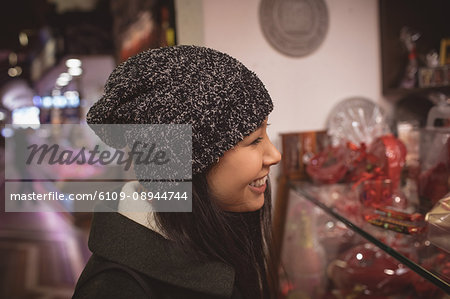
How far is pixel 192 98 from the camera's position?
80cm

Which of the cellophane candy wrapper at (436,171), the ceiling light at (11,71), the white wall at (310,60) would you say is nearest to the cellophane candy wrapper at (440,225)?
the cellophane candy wrapper at (436,171)

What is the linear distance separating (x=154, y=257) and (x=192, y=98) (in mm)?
397

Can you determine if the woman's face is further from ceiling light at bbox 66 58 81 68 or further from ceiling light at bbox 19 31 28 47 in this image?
ceiling light at bbox 66 58 81 68

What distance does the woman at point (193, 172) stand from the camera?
2.61 ft

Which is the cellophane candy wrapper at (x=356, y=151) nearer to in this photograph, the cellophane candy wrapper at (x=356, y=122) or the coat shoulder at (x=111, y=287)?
the cellophane candy wrapper at (x=356, y=122)

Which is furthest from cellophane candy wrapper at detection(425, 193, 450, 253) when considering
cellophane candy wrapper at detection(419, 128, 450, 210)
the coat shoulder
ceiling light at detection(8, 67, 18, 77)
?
ceiling light at detection(8, 67, 18, 77)

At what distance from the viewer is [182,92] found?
0.80 meters

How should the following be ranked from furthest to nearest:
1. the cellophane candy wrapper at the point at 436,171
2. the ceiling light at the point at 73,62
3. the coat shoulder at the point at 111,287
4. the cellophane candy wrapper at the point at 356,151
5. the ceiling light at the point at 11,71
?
the ceiling light at the point at 73,62 → the ceiling light at the point at 11,71 → the cellophane candy wrapper at the point at 356,151 → the cellophane candy wrapper at the point at 436,171 → the coat shoulder at the point at 111,287

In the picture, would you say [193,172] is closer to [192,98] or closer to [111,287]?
[192,98]

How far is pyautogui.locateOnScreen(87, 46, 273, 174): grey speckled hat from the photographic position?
80 centimetres

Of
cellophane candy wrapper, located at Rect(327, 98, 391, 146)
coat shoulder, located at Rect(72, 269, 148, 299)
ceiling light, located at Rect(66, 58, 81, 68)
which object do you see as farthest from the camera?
ceiling light, located at Rect(66, 58, 81, 68)

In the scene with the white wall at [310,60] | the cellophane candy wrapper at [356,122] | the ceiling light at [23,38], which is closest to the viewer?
the cellophane candy wrapper at [356,122]

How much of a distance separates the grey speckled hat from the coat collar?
0.21 metres

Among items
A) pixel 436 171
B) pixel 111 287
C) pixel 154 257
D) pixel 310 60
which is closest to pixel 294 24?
pixel 310 60
